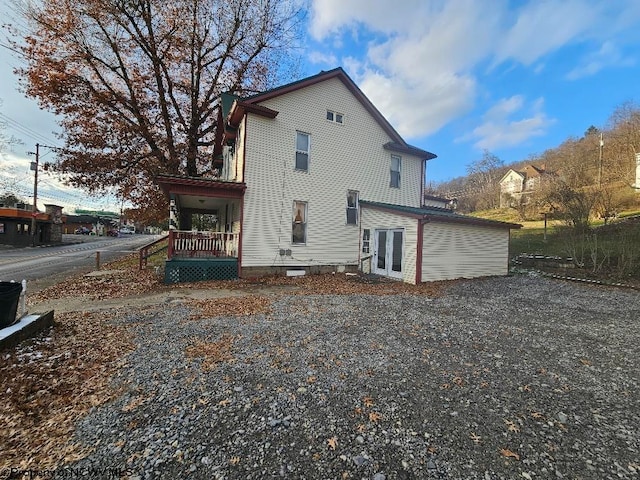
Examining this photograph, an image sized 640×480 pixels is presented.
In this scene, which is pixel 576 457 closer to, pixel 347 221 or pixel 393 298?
pixel 393 298

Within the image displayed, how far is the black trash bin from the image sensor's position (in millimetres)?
4305

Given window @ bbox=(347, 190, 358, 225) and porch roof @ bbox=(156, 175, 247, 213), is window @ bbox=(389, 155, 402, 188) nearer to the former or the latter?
window @ bbox=(347, 190, 358, 225)

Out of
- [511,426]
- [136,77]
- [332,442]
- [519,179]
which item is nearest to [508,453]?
[511,426]

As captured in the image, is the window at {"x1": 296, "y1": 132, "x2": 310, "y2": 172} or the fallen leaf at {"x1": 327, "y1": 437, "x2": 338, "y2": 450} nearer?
the fallen leaf at {"x1": 327, "y1": 437, "x2": 338, "y2": 450}

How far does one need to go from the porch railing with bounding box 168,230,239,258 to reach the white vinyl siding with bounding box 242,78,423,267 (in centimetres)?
93

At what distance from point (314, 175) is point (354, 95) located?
477cm

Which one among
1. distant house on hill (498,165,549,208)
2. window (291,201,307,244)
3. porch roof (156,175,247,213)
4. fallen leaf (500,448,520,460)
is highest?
distant house on hill (498,165,549,208)

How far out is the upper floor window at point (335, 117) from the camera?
13.2m

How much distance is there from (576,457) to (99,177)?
2165 cm

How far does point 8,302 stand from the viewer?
4.38 metres

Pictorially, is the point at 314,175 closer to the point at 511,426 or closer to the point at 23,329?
the point at 23,329

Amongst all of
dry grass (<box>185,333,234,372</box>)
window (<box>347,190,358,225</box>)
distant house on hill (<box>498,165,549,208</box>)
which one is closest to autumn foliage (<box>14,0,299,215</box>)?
window (<box>347,190,358,225</box>)

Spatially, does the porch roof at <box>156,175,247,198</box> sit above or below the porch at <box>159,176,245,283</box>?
above

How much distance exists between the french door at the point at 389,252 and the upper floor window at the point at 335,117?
551 cm
